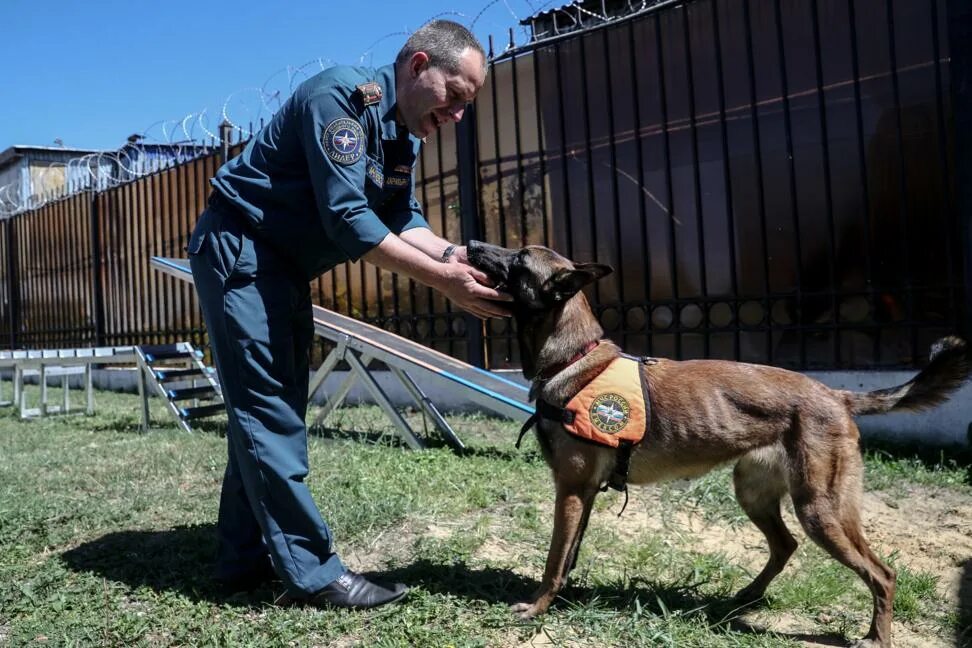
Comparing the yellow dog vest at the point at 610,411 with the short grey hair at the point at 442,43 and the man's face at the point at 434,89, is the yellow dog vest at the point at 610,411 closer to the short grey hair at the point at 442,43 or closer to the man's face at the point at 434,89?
the man's face at the point at 434,89

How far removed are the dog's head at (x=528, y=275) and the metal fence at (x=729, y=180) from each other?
3473 mm

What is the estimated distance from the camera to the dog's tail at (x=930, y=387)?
283 centimetres

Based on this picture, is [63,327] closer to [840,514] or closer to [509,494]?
[509,494]

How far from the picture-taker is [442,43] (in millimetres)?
2797

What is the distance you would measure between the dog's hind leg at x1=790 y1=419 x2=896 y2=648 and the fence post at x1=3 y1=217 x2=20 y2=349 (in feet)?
53.3

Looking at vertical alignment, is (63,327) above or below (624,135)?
below

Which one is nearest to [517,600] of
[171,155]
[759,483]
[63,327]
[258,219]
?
[759,483]

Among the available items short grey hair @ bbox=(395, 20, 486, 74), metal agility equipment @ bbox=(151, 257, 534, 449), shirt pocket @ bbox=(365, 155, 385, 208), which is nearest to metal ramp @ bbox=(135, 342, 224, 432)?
metal agility equipment @ bbox=(151, 257, 534, 449)

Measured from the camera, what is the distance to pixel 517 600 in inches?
117

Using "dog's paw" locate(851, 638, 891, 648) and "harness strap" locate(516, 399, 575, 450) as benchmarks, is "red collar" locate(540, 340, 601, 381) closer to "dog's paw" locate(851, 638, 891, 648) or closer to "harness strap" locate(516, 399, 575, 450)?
"harness strap" locate(516, 399, 575, 450)

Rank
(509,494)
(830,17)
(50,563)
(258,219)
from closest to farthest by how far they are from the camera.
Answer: (258,219) → (50,563) → (509,494) → (830,17)

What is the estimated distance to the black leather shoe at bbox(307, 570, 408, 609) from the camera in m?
2.87

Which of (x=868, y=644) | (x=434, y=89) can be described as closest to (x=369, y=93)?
(x=434, y=89)

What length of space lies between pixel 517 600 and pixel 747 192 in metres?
4.41
